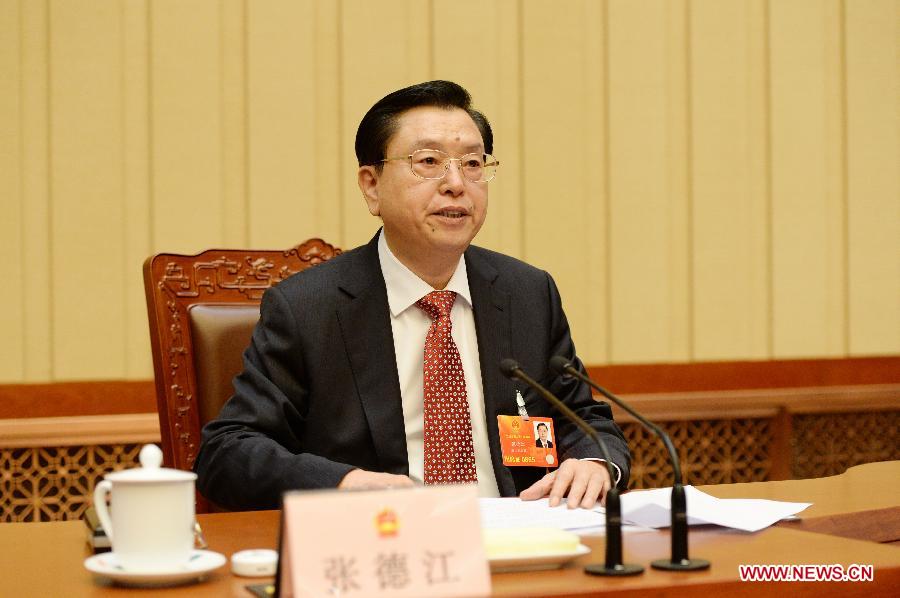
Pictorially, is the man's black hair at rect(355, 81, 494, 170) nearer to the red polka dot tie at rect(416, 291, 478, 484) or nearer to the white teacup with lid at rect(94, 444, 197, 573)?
the red polka dot tie at rect(416, 291, 478, 484)

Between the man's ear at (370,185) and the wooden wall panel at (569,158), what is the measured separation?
53.9 inches

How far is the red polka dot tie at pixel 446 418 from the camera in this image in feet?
7.38

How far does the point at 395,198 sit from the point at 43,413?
1.58 metres

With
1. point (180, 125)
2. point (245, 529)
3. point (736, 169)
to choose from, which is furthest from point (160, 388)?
point (736, 169)

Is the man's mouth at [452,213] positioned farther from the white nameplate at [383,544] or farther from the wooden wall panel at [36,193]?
the wooden wall panel at [36,193]

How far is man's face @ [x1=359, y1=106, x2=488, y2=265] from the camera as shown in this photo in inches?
93.7

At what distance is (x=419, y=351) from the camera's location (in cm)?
237

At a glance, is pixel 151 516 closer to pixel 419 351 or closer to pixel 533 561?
pixel 533 561

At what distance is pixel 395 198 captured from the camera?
242cm

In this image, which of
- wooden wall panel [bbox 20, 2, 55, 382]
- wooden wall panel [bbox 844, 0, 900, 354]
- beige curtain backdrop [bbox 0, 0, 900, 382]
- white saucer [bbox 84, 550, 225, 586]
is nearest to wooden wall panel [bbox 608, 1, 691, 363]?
beige curtain backdrop [bbox 0, 0, 900, 382]

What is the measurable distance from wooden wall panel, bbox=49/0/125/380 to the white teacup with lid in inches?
89.1

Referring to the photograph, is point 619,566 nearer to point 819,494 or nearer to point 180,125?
point 819,494

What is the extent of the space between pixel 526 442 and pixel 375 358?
1.23ft

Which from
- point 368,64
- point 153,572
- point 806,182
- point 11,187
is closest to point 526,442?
point 153,572
